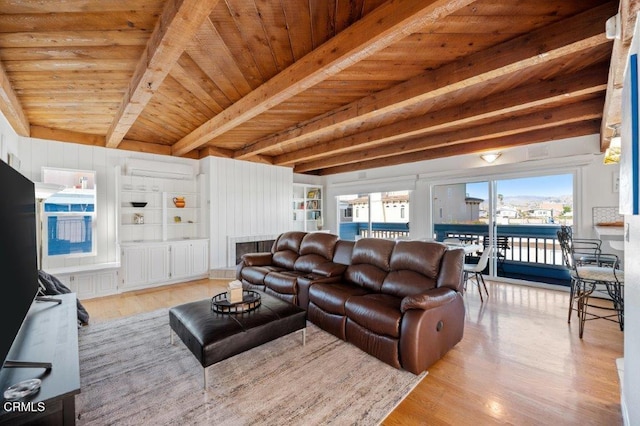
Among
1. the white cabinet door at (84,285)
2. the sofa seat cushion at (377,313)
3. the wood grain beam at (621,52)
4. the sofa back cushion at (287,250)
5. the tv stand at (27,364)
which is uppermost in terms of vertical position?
the wood grain beam at (621,52)

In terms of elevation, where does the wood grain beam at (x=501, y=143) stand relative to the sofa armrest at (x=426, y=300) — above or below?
above

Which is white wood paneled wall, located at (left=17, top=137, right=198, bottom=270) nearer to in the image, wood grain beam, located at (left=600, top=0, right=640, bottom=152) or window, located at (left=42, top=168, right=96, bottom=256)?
window, located at (left=42, top=168, right=96, bottom=256)

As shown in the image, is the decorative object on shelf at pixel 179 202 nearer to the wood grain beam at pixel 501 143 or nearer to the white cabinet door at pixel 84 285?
the white cabinet door at pixel 84 285

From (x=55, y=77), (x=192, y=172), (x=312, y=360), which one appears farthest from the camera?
(x=192, y=172)

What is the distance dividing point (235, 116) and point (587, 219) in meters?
5.35

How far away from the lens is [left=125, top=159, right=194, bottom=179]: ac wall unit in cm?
486

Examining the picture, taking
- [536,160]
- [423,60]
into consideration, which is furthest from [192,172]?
[536,160]

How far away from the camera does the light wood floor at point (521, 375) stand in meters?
1.74

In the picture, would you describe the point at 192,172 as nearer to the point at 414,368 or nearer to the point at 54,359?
the point at 54,359

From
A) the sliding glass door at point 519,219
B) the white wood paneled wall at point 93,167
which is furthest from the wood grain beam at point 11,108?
the sliding glass door at point 519,219

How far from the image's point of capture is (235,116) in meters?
3.35

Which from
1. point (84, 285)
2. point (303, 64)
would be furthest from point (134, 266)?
point (303, 64)

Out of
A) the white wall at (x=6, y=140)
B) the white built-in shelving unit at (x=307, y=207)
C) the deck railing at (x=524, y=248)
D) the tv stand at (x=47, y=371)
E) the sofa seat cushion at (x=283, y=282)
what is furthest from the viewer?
the white built-in shelving unit at (x=307, y=207)

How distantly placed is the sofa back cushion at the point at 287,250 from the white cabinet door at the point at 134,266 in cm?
224
